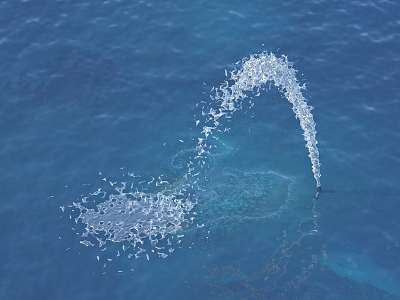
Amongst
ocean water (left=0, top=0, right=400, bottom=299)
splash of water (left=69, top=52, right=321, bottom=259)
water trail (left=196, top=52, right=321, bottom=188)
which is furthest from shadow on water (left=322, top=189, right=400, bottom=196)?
water trail (left=196, top=52, right=321, bottom=188)

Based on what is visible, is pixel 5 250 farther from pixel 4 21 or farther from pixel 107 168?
pixel 4 21

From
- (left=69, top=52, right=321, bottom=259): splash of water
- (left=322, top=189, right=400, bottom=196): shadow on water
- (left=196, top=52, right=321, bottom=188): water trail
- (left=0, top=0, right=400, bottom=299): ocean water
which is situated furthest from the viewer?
(left=196, top=52, right=321, bottom=188): water trail

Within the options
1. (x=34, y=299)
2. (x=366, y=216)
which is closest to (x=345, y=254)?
(x=366, y=216)

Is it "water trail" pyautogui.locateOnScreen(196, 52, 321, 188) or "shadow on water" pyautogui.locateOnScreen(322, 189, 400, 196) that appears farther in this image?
"water trail" pyautogui.locateOnScreen(196, 52, 321, 188)

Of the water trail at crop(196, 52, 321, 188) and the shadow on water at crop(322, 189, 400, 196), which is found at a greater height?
the water trail at crop(196, 52, 321, 188)

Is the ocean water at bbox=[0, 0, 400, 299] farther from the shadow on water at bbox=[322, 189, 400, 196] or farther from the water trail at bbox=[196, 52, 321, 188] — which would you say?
the water trail at bbox=[196, 52, 321, 188]

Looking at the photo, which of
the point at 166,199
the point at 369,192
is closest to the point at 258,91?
the point at 369,192
